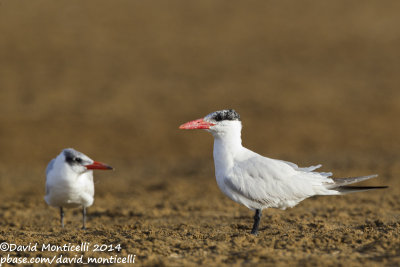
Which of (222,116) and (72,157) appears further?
(72,157)

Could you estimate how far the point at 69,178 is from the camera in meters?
7.70

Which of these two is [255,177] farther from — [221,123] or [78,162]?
[78,162]

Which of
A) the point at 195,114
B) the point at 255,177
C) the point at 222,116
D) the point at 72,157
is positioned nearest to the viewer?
the point at 255,177

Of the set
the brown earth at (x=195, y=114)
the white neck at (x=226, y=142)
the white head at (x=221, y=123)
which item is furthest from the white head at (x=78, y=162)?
the white neck at (x=226, y=142)

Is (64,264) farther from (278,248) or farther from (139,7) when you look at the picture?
(139,7)

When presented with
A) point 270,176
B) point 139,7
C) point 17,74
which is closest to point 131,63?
point 17,74

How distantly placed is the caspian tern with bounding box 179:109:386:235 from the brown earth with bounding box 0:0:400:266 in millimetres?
444

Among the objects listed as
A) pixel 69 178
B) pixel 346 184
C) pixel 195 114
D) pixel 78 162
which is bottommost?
pixel 346 184

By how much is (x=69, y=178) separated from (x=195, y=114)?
14567 millimetres

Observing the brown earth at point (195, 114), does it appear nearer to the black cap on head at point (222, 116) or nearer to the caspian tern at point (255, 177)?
the caspian tern at point (255, 177)

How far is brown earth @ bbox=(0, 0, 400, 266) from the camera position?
654 centimetres

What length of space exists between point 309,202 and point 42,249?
5.38 meters

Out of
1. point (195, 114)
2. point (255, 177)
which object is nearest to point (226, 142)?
point (255, 177)

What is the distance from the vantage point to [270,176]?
21.0ft
